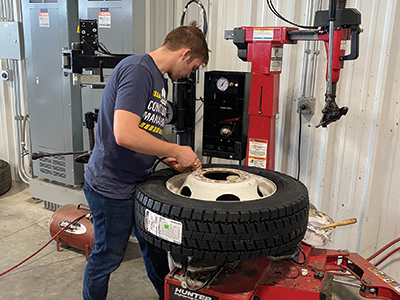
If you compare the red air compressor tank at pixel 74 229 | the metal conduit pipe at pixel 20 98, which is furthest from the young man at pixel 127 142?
the metal conduit pipe at pixel 20 98

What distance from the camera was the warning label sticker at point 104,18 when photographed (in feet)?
10.0

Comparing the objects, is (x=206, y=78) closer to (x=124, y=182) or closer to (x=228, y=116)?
(x=228, y=116)

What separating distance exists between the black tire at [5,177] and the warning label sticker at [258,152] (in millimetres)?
3141

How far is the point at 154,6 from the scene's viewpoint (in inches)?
124

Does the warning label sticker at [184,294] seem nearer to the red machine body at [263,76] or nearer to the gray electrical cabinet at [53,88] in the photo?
the red machine body at [263,76]

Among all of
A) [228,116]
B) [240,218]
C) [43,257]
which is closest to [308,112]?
[228,116]

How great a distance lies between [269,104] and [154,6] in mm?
1499

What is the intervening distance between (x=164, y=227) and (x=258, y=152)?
99 centimetres

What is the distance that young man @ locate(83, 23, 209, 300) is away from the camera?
1.66m

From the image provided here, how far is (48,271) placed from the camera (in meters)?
2.84

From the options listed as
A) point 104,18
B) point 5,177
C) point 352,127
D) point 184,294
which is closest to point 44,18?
point 104,18

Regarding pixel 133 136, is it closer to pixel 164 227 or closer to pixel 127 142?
pixel 127 142

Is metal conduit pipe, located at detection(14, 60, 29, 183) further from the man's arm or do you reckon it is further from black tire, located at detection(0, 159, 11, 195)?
the man's arm

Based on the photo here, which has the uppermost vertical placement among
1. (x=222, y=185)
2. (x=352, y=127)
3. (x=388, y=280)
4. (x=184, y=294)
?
(x=352, y=127)
